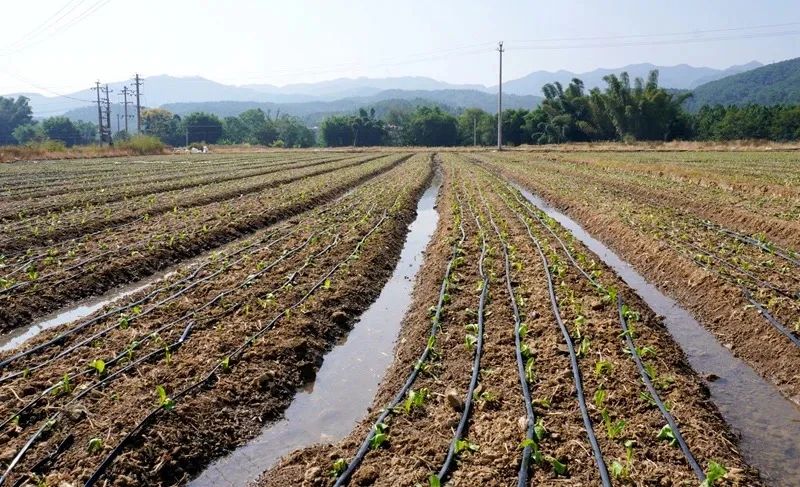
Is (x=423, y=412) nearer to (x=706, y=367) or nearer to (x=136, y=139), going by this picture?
(x=706, y=367)

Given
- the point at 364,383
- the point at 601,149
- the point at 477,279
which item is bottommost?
the point at 364,383

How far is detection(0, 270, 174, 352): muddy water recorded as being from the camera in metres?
7.93

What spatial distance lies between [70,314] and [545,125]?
78.9 meters

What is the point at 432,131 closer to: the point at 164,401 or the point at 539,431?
the point at 164,401

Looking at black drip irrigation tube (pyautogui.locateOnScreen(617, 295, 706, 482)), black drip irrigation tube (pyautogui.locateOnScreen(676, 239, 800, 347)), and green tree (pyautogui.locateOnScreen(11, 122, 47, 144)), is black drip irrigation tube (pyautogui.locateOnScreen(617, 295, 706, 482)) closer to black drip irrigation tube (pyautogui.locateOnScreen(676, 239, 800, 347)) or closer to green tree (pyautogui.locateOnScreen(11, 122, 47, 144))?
black drip irrigation tube (pyautogui.locateOnScreen(676, 239, 800, 347))

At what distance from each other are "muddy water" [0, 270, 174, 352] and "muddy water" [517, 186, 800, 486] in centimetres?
802

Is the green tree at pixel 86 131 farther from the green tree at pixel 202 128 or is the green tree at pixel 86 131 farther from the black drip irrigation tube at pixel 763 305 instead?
the black drip irrigation tube at pixel 763 305

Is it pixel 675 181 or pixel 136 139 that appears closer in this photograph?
pixel 675 181

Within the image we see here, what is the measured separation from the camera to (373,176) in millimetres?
31797

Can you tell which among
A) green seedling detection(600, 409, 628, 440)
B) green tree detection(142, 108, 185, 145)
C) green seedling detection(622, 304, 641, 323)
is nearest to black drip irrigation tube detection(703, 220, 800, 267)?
green seedling detection(622, 304, 641, 323)

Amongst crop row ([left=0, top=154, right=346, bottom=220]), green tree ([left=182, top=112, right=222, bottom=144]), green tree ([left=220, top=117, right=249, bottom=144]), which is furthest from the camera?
green tree ([left=220, top=117, right=249, bottom=144])

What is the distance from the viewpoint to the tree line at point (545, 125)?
229 ft

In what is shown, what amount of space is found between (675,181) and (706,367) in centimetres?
1948

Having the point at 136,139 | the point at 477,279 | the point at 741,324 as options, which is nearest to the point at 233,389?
the point at 477,279
